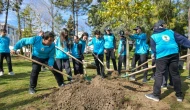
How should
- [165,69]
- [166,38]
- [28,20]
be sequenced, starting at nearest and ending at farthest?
[166,38] < [165,69] < [28,20]

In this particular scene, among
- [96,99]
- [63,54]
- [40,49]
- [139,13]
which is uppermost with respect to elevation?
[139,13]

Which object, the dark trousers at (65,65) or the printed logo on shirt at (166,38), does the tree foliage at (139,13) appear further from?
the printed logo on shirt at (166,38)

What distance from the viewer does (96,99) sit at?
464 centimetres

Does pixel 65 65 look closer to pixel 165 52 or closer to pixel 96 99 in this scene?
pixel 96 99

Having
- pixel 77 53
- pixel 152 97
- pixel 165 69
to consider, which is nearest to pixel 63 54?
pixel 77 53

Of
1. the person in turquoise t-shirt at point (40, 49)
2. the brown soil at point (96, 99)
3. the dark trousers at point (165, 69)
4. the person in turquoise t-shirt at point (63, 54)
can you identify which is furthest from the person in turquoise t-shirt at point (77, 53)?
the dark trousers at point (165, 69)

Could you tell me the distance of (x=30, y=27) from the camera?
27531 mm

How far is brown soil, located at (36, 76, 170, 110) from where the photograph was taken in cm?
452

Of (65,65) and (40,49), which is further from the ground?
(40,49)

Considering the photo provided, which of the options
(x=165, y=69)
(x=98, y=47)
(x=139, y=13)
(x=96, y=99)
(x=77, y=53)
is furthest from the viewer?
(x=139, y=13)

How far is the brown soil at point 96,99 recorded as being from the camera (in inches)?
178

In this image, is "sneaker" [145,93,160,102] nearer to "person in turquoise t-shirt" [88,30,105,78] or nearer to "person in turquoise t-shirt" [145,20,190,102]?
"person in turquoise t-shirt" [145,20,190,102]

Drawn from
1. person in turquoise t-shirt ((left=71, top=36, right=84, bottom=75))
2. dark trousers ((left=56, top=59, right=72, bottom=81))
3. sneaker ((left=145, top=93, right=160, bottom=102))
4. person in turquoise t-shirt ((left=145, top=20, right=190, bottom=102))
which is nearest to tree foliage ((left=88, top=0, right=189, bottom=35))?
person in turquoise t-shirt ((left=71, top=36, right=84, bottom=75))

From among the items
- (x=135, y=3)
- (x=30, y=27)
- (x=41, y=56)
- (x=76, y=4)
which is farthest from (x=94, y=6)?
(x=41, y=56)
